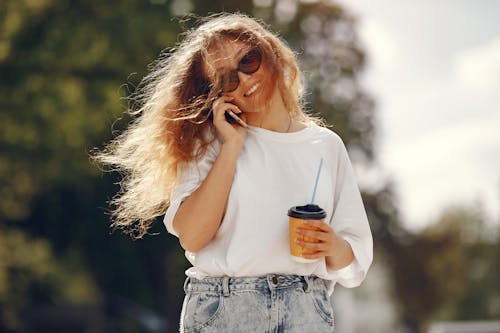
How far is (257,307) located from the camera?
3307 millimetres

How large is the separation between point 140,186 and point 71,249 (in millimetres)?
19181

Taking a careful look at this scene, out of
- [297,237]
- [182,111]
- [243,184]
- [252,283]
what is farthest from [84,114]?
[297,237]

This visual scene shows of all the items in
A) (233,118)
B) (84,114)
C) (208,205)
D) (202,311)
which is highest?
(84,114)

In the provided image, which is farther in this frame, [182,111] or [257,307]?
[182,111]

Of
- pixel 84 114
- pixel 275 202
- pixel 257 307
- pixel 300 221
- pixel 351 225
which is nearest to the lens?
pixel 300 221

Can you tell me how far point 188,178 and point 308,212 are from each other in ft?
1.55

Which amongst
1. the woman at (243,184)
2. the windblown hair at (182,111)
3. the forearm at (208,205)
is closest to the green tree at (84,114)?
the windblown hair at (182,111)

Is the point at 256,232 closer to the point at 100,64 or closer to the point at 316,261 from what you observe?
the point at 316,261

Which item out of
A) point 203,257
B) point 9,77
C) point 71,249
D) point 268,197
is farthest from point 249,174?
point 71,249

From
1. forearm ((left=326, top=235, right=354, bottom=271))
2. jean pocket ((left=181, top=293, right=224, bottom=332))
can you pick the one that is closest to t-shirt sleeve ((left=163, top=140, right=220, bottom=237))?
jean pocket ((left=181, top=293, right=224, bottom=332))

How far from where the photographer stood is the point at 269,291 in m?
3.33

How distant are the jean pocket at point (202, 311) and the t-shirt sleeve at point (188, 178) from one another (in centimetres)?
24

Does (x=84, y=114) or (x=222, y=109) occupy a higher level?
(x=84, y=114)

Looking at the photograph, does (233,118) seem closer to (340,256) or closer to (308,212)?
(308,212)
